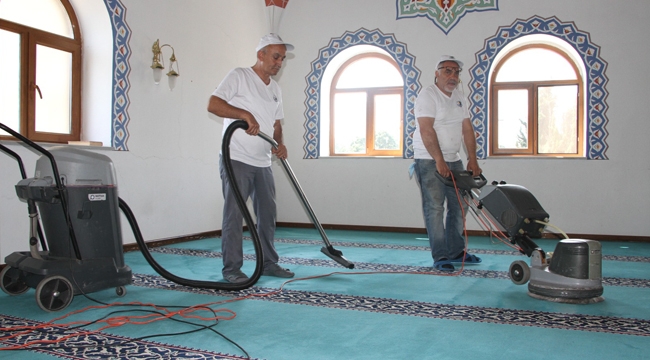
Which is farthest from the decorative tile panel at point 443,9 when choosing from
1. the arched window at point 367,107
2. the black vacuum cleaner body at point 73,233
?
the black vacuum cleaner body at point 73,233

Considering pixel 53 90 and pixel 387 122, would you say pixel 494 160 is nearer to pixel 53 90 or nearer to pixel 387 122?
pixel 387 122

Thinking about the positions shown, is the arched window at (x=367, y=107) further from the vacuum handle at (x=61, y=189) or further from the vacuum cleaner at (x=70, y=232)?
the vacuum handle at (x=61, y=189)

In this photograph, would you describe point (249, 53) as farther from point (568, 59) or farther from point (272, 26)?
point (568, 59)

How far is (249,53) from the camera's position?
20.3 feet

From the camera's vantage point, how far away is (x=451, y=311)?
240 centimetres

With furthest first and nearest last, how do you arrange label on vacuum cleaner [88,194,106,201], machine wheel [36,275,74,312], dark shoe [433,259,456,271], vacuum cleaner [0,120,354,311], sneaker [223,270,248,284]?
dark shoe [433,259,456,271], sneaker [223,270,248,284], label on vacuum cleaner [88,194,106,201], vacuum cleaner [0,120,354,311], machine wheel [36,275,74,312]

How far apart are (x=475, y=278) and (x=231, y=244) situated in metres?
1.42

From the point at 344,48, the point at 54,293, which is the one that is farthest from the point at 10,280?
the point at 344,48

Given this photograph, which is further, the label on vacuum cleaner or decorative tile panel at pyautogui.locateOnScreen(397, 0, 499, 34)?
decorative tile panel at pyautogui.locateOnScreen(397, 0, 499, 34)

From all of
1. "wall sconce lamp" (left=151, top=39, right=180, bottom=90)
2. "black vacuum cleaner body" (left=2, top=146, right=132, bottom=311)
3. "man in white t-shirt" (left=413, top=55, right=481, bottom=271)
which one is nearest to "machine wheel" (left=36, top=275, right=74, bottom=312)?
"black vacuum cleaner body" (left=2, top=146, right=132, bottom=311)

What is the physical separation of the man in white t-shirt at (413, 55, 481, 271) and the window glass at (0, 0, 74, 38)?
106 inches

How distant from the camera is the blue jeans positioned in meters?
3.50

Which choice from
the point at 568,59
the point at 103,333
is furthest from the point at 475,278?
the point at 568,59

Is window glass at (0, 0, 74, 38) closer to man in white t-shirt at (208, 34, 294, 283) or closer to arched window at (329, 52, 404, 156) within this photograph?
man in white t-shirt at (208, 34, 294, 283)
